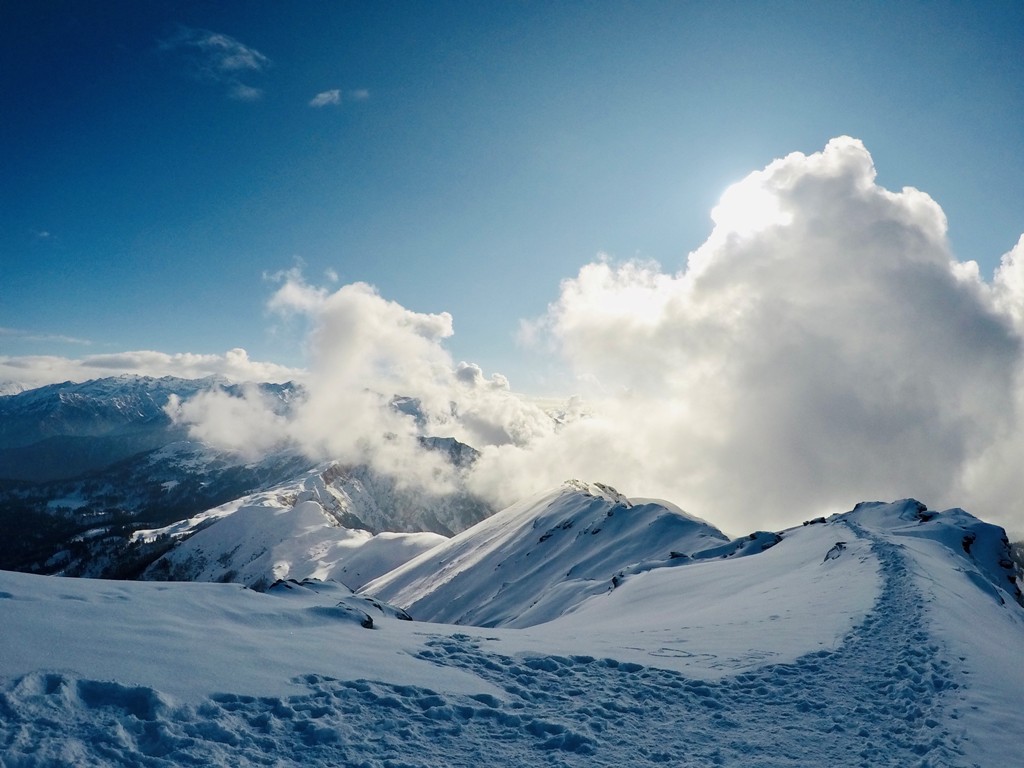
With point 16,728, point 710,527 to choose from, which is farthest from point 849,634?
point 710,527

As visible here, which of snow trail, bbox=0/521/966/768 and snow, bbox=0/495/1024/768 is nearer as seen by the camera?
snow trail, bbox=0/521/966/768

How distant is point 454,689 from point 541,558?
3835 inches

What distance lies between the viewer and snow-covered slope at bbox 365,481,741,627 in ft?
268

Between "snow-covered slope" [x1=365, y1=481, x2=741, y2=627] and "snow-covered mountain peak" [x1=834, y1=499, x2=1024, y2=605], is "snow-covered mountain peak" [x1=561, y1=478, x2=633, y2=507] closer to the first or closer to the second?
"snow-covered slope" [x1=365, y1=481, x2=741, y2=627]

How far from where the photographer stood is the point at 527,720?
993 cm

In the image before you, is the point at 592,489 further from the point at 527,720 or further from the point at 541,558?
the point at 527,720

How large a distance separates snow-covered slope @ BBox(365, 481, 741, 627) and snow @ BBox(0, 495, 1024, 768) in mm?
49030

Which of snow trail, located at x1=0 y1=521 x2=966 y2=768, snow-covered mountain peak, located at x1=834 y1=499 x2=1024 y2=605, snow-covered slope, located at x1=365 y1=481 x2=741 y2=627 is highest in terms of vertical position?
snow-covered mountain peak, located at x1=834 y1=499 x2=1024 y2=605

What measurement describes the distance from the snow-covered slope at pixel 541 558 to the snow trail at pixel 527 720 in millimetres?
51296

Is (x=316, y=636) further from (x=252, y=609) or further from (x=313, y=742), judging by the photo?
(x=313, y=742)

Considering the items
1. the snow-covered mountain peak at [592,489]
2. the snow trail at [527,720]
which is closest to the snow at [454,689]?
the snow trail at [527,720]

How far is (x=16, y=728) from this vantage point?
7.51 meters

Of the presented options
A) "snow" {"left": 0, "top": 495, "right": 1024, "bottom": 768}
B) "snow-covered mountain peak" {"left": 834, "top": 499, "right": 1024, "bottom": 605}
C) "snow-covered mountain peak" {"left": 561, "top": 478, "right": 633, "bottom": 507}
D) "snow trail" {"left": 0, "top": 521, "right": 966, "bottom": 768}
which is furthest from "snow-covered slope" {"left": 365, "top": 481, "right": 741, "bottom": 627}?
"snow trail" {"left": 0, "top": 521, "right": 966, "bottom": 768}

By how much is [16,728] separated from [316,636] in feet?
21.3
